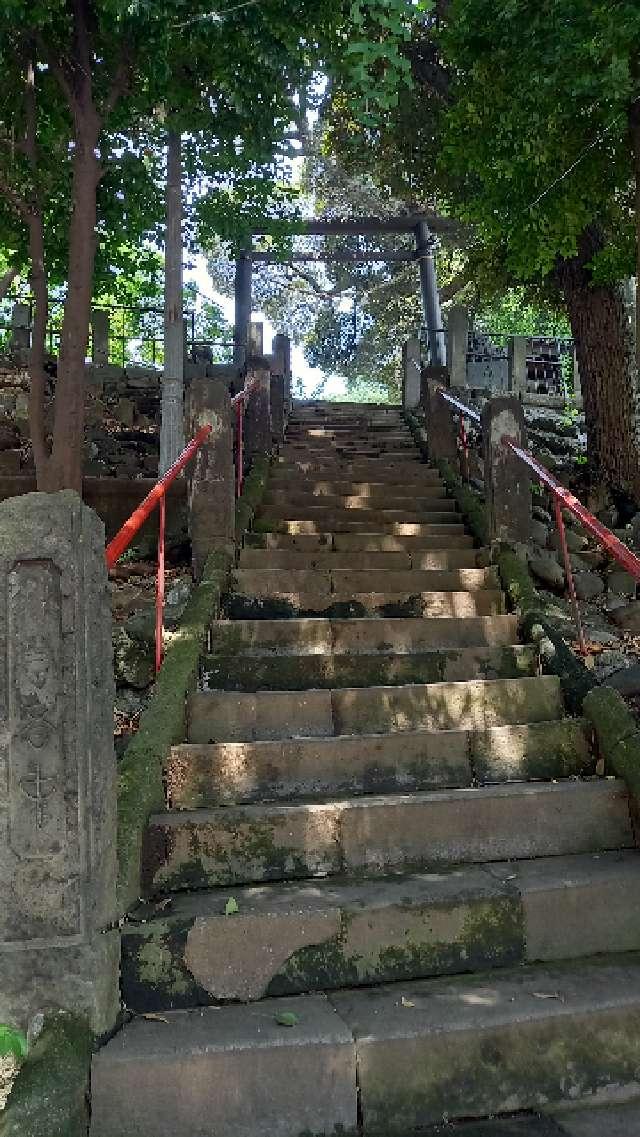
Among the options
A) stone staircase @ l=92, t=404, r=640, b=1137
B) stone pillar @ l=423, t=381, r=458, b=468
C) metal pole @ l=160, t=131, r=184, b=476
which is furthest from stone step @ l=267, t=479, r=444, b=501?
stone staircase @ l=92, t=404, r=640, b=1137

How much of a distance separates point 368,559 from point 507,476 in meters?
Answer: 1.33

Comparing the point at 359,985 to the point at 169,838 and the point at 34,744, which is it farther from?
the point at 34,744

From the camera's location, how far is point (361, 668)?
15.1 feet

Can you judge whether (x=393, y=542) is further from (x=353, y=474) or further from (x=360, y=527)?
(x=353, y=474)

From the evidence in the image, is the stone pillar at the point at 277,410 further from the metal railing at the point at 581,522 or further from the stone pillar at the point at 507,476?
the stone pillar at the point at 507,476

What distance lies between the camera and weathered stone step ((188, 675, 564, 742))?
4086 mm

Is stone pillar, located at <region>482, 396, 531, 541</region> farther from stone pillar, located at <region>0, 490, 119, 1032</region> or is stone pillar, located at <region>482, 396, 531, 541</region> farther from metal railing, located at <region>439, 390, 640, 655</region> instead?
stone pillar, located at <region>0, 490, 119, 1032</region>

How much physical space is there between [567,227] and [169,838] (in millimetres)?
7362

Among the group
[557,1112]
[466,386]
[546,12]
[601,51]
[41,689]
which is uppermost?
[546,12]

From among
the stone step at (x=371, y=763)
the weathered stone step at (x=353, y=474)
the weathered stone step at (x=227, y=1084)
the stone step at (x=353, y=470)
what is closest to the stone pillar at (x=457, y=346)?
the stone step at (x=353, y=470)

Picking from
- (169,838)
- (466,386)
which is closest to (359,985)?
(169,838)

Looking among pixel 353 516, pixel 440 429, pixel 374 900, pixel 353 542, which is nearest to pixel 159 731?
pixel 374 900

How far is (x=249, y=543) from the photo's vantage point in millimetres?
6406

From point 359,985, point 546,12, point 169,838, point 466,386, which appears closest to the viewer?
point 359,985
